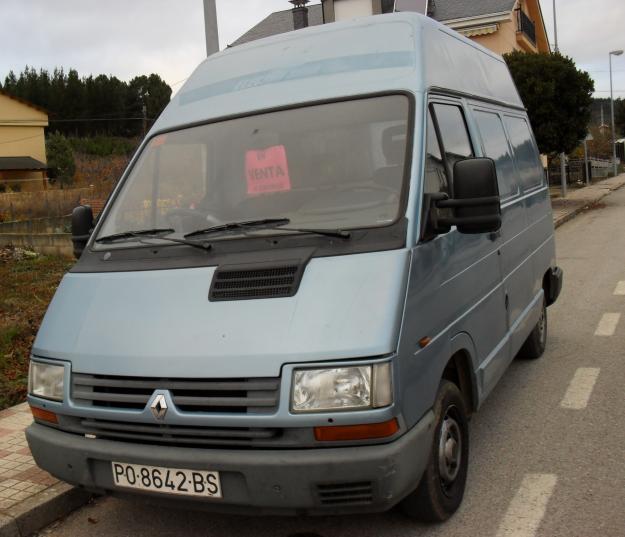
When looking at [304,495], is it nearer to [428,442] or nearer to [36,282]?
[428,442]

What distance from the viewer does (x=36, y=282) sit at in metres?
11.3

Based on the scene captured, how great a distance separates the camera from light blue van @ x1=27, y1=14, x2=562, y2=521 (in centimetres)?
302

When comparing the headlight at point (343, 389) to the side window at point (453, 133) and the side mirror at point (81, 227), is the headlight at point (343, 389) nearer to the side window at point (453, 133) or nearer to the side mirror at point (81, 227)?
the side window at point (453, 133)

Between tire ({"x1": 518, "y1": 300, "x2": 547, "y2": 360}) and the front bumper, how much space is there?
3.45 metres

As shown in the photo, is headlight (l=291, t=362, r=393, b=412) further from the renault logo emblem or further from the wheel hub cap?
the wheel hub cap

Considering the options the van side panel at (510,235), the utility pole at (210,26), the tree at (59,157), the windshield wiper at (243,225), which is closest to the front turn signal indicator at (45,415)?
the windshield wiper at (243,225)

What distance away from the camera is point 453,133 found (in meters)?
4.33

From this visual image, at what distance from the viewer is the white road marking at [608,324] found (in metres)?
7.41

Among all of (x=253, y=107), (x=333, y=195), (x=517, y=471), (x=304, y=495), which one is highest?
(x=253, y=107)

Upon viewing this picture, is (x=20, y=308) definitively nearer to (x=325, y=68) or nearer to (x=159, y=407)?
(x=325, y=68)

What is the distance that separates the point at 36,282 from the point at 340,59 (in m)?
8.44

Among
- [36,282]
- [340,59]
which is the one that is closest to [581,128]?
[36,282]

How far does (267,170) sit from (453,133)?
1160mm

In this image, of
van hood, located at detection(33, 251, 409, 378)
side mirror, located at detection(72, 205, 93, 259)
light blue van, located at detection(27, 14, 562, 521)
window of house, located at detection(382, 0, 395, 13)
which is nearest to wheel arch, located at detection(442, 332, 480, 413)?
light blue van, located at detection(27, 14, 562, 521)
